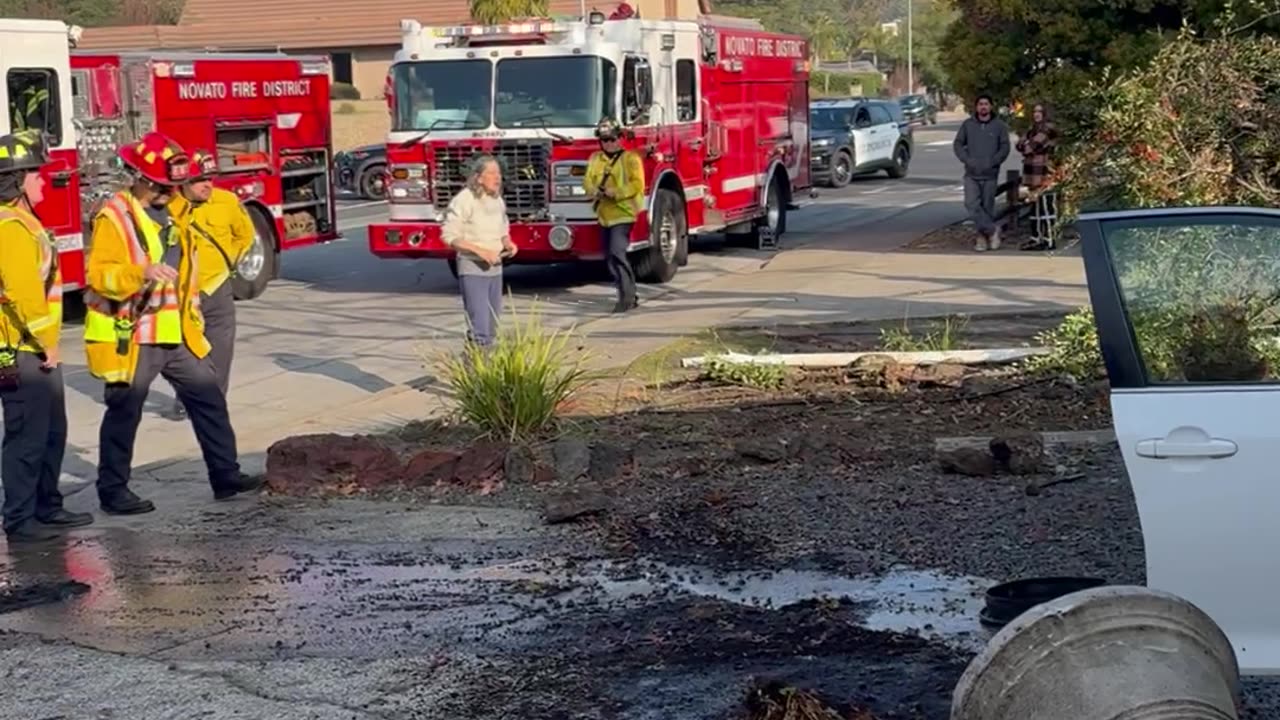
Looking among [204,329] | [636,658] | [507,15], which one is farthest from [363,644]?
[507,15]

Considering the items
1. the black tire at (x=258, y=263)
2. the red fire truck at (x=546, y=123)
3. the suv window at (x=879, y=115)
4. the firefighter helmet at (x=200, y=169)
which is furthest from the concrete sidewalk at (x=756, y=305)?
the suv window at (x=879, y=115)

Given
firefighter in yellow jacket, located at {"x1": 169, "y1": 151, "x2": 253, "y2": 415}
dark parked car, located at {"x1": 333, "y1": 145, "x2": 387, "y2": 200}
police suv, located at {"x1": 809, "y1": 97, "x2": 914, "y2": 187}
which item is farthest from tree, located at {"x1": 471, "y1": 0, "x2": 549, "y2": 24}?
firefighter in yellow jacket, located at {"x1": 169, "y1": 151, "x2": 253, "y2": 415}

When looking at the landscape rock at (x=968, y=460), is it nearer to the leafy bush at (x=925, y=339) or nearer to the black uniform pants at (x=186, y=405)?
the leafy bush at (x=925, y=339)

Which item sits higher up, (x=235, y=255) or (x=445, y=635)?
(x=235, y=255)

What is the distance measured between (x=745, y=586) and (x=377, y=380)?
6570 mm

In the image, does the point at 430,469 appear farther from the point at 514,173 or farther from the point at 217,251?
the point at 514,173

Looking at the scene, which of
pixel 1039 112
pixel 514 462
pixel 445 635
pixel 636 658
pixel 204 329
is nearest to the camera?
pixel 636 658

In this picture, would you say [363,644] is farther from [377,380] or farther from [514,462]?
[377,380]

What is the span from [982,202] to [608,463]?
39.6ft

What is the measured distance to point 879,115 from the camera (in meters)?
36.5

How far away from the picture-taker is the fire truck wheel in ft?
115

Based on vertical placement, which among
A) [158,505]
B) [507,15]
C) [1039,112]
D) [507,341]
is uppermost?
[507,15]

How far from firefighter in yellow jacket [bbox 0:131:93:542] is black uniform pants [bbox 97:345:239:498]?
31 cm

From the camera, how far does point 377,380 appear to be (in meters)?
13.2
